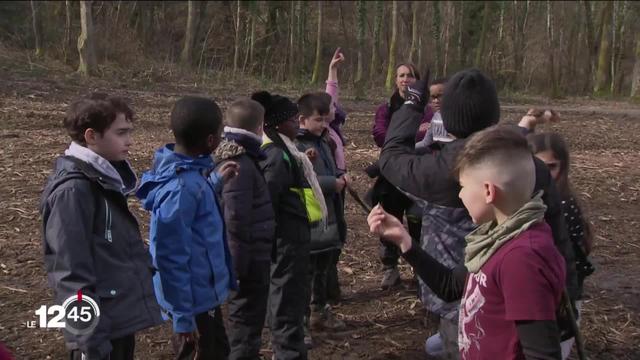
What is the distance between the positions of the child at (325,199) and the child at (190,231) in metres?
1.19

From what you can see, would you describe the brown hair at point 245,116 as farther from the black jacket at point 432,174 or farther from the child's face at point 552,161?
the child's face at point 552,161

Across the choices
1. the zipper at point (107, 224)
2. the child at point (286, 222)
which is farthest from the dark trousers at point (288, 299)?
the zipper at point (107, 224)

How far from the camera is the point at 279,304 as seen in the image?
4254 millimetres

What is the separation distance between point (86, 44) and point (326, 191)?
1430 cm

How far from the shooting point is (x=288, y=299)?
4.26 meters

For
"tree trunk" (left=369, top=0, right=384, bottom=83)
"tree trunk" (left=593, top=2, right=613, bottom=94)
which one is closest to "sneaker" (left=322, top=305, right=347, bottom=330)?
"tree trunk" (left=369, top=0, right=384, bottom=83)

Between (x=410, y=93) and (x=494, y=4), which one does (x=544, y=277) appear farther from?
(x=494, y=4)

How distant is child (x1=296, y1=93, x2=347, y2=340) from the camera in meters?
4.85

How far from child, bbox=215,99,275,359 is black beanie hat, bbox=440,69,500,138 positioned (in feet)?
4.35

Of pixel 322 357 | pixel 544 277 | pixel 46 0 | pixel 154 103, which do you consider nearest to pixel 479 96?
pixel 544 277

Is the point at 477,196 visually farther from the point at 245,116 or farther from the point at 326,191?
the point at 326,191

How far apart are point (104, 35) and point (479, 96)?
20359 mm

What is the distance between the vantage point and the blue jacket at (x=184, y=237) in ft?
11.4

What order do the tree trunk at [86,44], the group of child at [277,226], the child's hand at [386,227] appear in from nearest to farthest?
the group of child at [277,226] < the child's hand at [386,227] < the tree trunk at [86,44]
